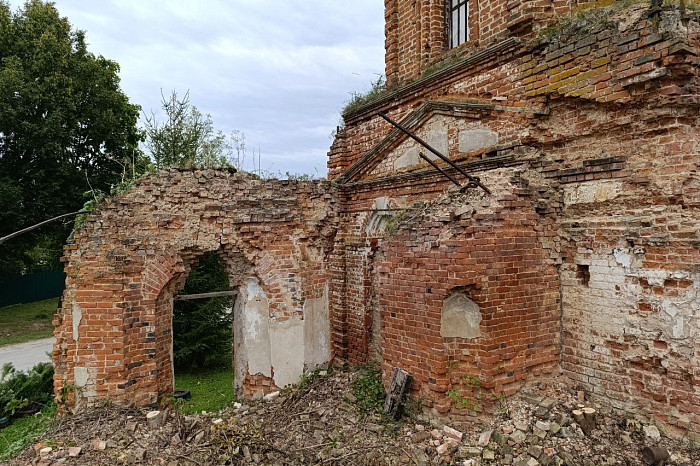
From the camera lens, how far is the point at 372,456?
16.6 feet

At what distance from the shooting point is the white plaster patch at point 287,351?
767cm

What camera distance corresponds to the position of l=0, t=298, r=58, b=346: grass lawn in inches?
648

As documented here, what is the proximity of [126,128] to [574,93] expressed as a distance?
17.7m

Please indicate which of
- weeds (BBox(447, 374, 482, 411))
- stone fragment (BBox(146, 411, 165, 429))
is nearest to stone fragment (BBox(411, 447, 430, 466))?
weeds (BBox(447, 374, 482, 411))

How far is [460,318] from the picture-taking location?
5.36 metres

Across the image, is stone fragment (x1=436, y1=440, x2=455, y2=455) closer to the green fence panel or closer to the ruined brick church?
the ruined brick church

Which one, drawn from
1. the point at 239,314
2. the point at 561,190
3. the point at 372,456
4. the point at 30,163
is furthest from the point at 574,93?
the point at 30,163

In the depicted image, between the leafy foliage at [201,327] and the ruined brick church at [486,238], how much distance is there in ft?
12.1

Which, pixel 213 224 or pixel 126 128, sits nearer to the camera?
pixel 213 224

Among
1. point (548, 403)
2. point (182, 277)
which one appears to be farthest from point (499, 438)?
point (182, 277)

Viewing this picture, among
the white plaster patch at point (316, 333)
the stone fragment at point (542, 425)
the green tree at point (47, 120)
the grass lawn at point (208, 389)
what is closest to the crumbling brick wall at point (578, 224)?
the stone fragment at point (542, 425)

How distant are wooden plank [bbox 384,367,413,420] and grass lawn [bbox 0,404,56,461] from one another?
4580 millimetres

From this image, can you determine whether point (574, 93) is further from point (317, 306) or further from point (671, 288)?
point (317, 306)

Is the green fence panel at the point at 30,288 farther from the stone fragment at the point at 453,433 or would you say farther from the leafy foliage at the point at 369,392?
the stone fragment at the point at 453,433
